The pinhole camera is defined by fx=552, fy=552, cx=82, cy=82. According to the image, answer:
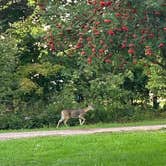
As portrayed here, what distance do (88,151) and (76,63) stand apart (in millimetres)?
2426

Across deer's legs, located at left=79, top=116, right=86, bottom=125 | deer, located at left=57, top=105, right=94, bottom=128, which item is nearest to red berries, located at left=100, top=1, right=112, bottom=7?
deer, located at left=57, top=105, right=94, bottom=128

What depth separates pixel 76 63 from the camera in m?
14.1

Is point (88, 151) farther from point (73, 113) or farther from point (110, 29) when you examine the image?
point (73, 113)

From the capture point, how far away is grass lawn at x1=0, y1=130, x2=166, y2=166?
12.6 meters

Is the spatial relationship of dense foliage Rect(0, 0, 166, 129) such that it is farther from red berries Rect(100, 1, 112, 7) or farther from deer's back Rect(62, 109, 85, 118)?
deer's back Rect(62, 109, 85, 118)

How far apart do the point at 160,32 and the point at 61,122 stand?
66.5 feet

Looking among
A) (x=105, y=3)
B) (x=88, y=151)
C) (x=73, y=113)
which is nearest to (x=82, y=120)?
(x=73, y=113)

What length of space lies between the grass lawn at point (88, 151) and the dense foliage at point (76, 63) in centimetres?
205

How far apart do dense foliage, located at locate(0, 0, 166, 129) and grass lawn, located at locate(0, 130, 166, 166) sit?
2047 millimetres

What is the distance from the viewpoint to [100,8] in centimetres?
794

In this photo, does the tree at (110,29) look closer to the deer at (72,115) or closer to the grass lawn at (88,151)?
the grass lawn at (88,151)

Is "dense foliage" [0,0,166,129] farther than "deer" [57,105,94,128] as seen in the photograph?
No

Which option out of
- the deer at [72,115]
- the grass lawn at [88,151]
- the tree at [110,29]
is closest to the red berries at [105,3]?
the tree at [110,29]

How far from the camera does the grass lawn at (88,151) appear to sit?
12.6m
